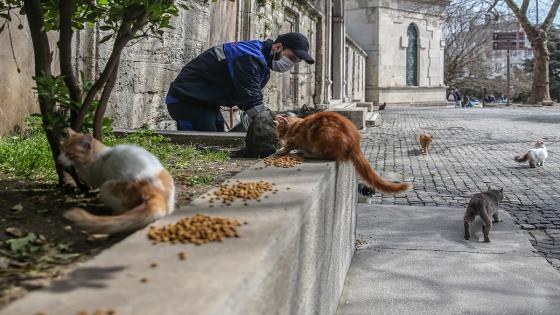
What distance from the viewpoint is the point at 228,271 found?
1575mm

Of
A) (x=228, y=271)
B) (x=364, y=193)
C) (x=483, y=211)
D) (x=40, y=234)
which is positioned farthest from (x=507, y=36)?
(x=228, y=271)

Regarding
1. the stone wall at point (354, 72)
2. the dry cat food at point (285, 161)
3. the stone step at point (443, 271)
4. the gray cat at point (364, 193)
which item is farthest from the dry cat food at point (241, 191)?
the stone wall at point (354, 72)

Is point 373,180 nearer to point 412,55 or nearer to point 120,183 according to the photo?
point 120,183

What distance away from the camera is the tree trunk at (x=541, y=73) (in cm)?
3675

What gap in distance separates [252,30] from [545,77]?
106 feet

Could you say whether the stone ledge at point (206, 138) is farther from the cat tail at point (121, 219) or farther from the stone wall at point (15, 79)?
the cat tail at point (121, 219)

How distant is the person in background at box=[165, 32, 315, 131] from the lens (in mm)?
5805

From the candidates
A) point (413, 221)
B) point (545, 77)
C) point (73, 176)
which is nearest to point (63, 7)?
point (73, 176)

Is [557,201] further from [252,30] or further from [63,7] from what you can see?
[252,30]

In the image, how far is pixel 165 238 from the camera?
6.40 ft

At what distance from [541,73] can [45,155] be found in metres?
39.6

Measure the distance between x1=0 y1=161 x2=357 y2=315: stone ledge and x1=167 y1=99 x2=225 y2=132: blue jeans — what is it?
3841 millimetres

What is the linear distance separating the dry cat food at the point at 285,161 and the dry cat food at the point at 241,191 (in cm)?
73

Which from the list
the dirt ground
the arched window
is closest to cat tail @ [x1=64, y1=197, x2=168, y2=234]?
the dirt ground
